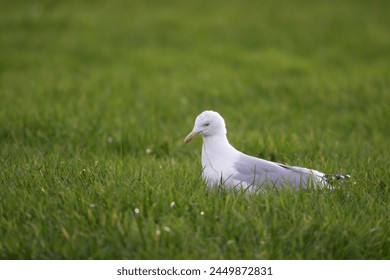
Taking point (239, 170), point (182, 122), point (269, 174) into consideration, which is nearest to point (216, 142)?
point (239, 170)

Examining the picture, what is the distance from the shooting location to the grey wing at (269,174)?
421 cm

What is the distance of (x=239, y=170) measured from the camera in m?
4.32

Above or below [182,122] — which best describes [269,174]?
above

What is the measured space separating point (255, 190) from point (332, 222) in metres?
0.65

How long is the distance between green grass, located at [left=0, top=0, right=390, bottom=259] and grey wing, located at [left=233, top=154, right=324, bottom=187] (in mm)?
224

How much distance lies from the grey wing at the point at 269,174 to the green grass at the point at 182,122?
8.8 inches

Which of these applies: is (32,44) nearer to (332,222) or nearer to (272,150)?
(272,150)

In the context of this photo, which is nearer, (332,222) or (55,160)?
(332,222)

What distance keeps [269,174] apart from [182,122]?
11.5 feet

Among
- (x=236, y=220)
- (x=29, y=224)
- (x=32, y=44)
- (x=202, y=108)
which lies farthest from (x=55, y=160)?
(x=32, y=44)

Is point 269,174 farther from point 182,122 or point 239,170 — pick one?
point 182,122

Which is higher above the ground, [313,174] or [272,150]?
[313,174]
